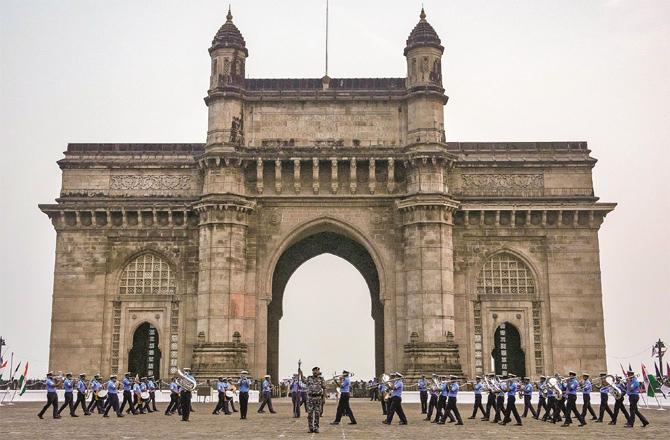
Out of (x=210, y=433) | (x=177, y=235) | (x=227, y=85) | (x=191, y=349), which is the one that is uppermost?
(x=227, y=85)

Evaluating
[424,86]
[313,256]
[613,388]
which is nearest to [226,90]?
[424,86]

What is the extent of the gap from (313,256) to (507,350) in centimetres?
1171

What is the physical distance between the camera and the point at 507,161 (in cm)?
4112

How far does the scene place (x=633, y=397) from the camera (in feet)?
78.5

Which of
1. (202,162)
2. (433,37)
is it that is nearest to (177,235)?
(202,162)

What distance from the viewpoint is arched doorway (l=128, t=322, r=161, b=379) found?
142ft

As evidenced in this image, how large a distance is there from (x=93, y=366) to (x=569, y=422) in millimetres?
23517

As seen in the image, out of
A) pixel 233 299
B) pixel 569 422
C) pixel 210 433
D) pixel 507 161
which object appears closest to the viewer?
pixel 210 433

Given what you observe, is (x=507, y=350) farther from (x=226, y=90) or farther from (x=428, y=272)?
(x=226, y=90)

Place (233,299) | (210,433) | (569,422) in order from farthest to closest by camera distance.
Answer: (233,299) < (569,422) < (210,433)

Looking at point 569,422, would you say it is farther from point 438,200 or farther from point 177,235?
point 177,235

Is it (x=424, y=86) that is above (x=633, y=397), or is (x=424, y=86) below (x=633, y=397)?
above

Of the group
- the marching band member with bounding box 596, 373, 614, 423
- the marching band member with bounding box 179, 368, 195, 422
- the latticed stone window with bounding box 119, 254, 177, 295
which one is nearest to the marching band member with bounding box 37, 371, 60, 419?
the marching band member with bounding box 179, 368, 195, 422

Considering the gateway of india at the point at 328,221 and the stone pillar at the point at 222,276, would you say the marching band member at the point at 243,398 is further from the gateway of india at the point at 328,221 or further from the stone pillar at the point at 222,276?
the gateway of india at the point at 328,221
